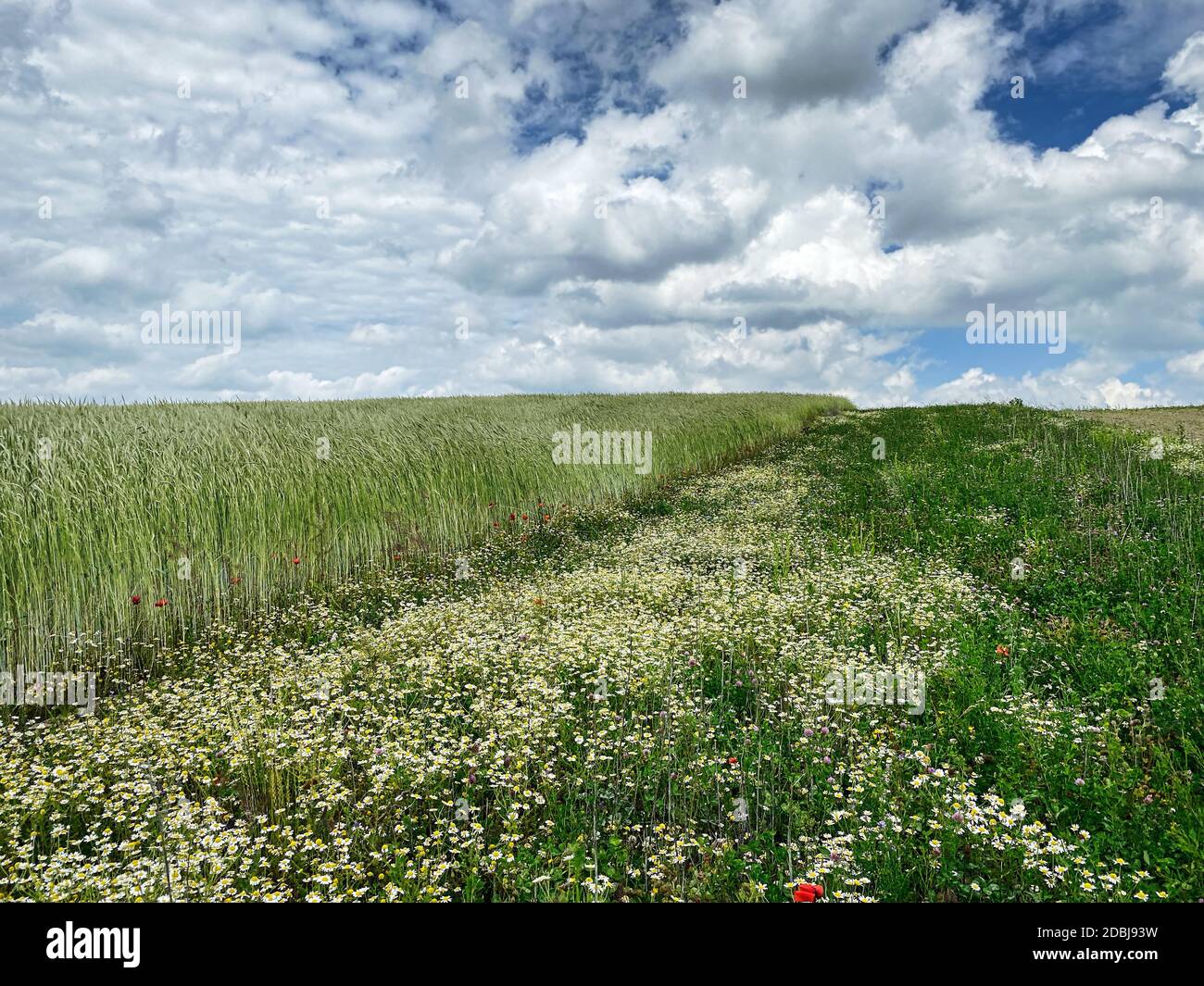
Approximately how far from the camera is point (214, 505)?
400 inches

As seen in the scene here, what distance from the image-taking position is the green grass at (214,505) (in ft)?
27.6

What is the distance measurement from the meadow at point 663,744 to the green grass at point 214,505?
0.95 metres

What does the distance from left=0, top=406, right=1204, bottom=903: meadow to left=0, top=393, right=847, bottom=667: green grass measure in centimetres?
95

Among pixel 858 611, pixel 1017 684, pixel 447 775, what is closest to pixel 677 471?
pixel 858 611

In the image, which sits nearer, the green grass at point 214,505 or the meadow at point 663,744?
the meadow at point 663,744

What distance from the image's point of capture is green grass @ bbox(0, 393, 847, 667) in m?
8.42

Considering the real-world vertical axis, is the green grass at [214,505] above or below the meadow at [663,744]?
above

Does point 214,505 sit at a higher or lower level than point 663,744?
higher

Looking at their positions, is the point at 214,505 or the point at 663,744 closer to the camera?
the point at 663,744

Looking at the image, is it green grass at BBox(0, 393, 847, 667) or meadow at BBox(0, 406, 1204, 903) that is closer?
meadow at BBox(0, 406, 1204, 903)

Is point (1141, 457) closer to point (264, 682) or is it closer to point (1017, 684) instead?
point (1017, 684)

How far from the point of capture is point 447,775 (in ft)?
17.3

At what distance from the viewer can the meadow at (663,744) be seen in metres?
4.20

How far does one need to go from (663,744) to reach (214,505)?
7.93m
